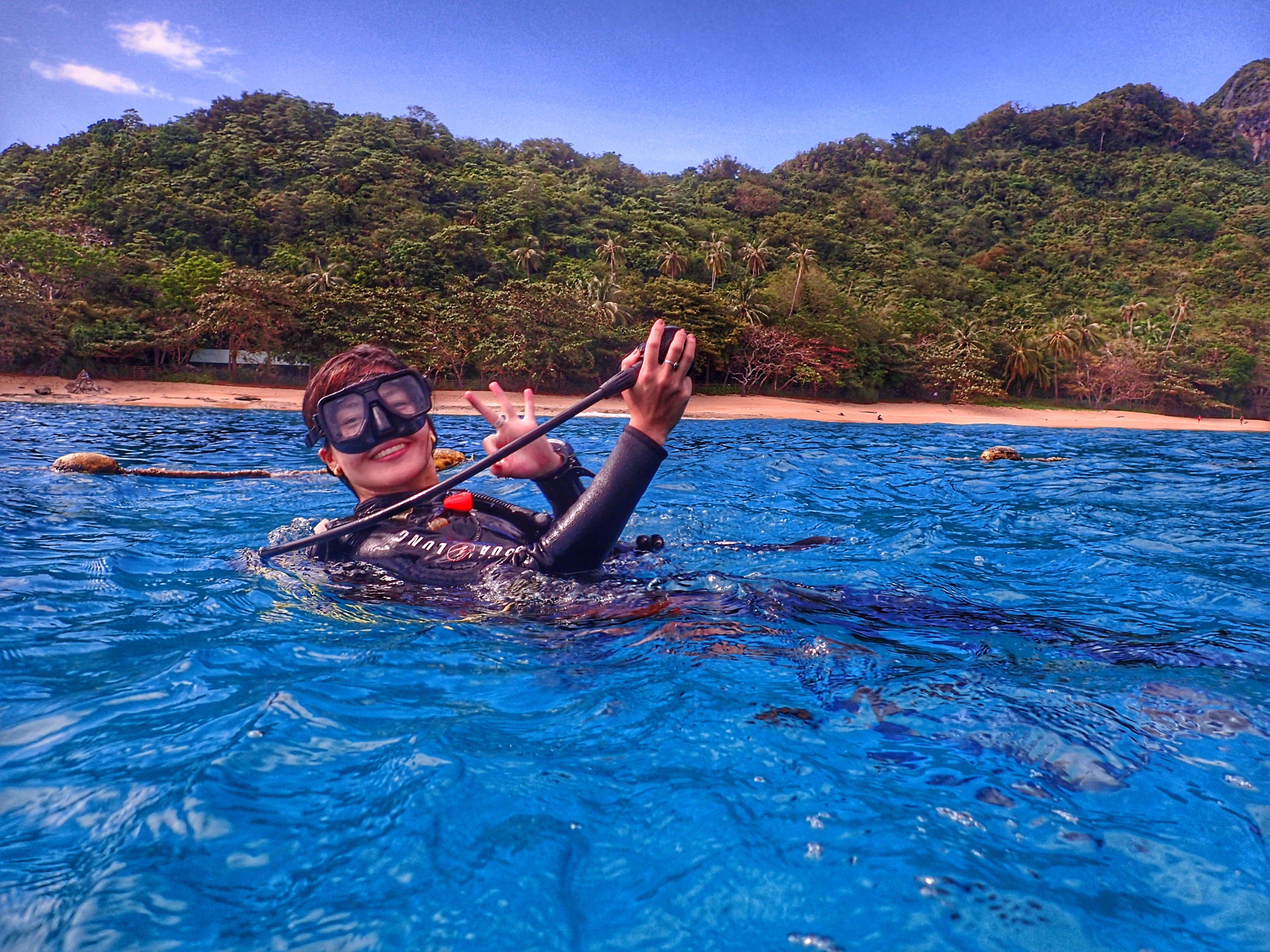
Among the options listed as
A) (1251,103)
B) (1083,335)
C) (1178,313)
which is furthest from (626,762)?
(1251,103)

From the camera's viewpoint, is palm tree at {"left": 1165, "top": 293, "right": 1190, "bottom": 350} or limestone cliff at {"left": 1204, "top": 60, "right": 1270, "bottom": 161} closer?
palm tree at {"left": 1165, "top": 293, "right": 1190, "bottom": 350}

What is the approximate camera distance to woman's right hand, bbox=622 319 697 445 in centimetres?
214

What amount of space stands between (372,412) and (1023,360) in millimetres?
46766

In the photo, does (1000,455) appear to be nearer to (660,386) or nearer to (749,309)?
(660,386)

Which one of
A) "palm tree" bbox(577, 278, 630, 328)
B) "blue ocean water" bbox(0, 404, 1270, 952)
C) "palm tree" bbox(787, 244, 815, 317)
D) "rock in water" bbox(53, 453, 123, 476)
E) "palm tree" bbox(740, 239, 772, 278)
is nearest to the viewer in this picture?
"blue ocean water" bbox(0, 404, 1270, 952)

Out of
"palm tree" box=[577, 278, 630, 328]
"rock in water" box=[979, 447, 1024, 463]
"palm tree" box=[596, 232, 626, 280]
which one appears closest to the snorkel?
"rock in water" box=[979, 447, 1024, 463]

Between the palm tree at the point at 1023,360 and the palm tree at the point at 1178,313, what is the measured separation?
9.62 meters

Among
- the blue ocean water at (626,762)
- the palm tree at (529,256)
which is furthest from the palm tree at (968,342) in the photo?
the blue ocean water at (626,762)

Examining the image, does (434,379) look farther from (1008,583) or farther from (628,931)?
(628,931)

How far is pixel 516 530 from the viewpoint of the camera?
3.23m

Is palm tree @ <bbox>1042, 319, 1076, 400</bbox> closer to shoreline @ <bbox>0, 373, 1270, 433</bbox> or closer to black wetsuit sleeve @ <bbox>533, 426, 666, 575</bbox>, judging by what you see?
shoreline @ <bbox>0, 373, 1270, 433</bbox>

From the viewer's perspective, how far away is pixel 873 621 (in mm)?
2844

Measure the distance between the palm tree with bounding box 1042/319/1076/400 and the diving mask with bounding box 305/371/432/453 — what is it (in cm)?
4864

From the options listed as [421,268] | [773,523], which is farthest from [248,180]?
[773,523]
